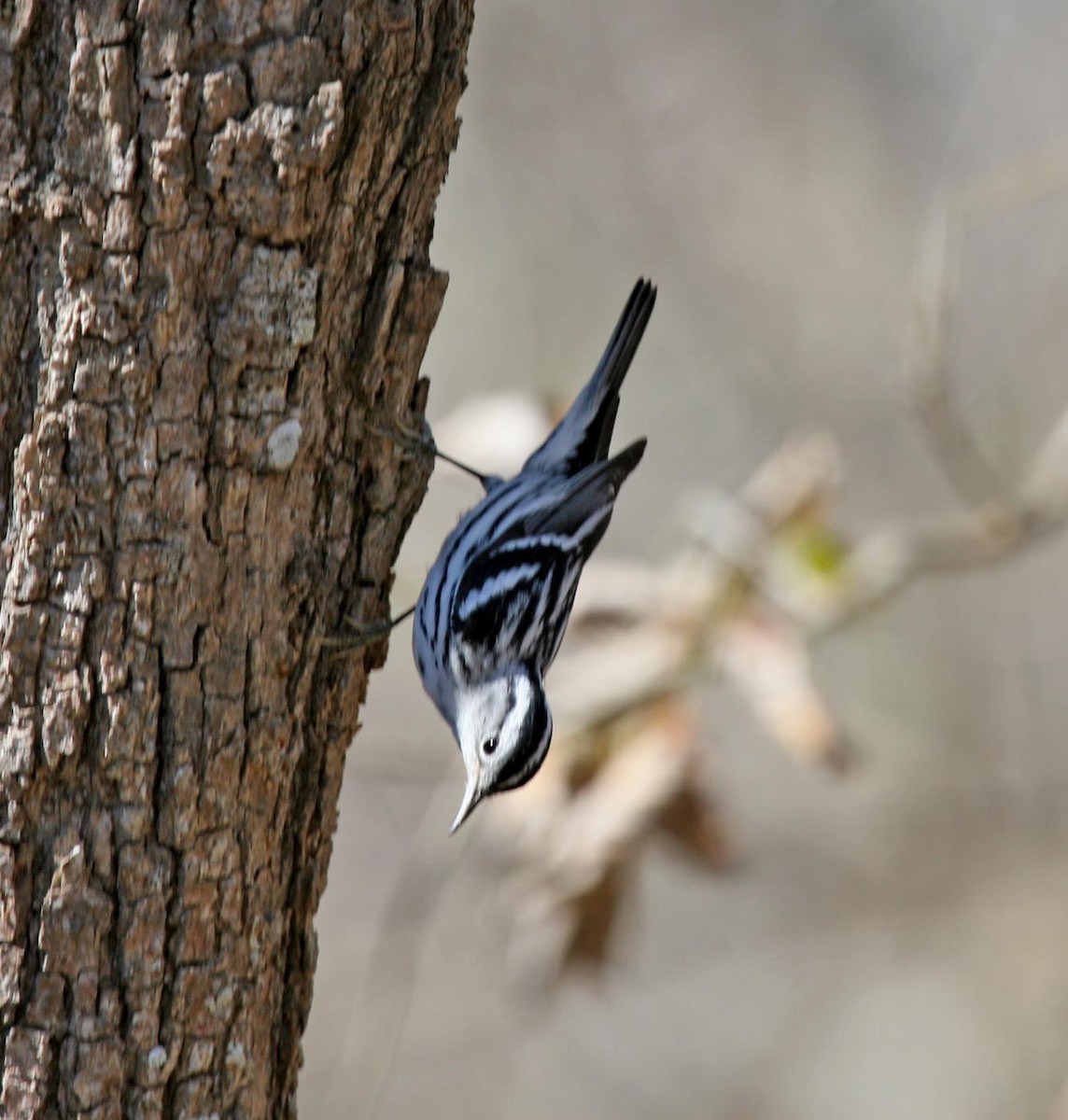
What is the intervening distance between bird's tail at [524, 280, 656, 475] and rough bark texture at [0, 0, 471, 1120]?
1556 millimetres

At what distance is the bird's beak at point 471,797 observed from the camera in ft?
11.5

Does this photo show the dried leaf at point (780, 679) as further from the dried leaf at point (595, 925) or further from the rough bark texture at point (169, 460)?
the rough bark texture at point (169, 460)

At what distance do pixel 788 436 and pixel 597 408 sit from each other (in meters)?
3.27

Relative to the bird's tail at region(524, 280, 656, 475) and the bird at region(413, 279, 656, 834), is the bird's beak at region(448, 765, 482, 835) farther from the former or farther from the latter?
the bird's tail at region(524, 280, 656, 475)

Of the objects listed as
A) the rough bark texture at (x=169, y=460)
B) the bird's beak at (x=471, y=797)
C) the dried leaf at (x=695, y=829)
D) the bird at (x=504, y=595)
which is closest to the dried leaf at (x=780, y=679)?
the dried leaf at (x=695, y=829)

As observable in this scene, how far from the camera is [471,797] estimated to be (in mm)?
3533

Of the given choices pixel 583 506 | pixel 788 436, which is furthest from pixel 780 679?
pixel 788 436

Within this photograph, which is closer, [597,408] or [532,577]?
[532,577]

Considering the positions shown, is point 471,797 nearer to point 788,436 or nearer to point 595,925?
point 595,925

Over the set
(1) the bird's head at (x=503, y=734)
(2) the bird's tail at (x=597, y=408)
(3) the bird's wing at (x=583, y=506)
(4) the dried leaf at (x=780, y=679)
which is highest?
(2) the bird's tail at (x=597, y=408)

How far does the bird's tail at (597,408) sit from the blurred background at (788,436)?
2.93 meters

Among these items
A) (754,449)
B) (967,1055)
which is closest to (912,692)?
(754,449)

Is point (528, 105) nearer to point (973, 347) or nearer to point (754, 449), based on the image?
point (754, 449)

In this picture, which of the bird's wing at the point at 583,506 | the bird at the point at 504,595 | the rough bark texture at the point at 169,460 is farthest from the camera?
the bird's wing at the point at 583,506
